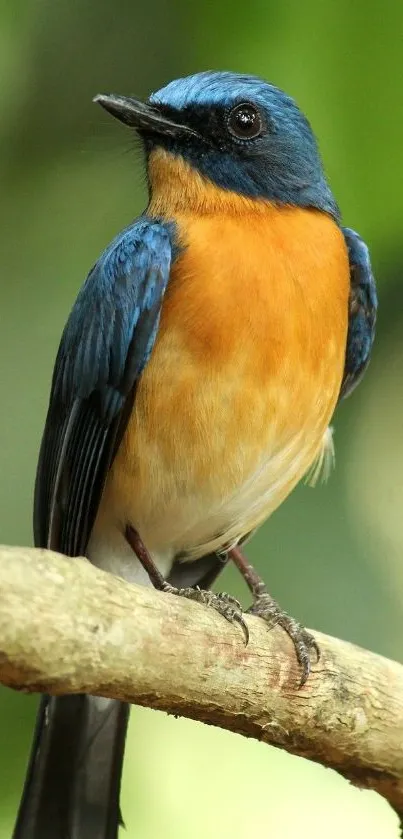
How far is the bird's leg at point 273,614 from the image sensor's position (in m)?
3.13

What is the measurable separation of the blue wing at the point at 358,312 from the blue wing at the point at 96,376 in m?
0.57

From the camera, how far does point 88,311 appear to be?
3596 mm

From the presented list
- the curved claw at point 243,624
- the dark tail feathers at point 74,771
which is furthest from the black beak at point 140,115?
the dark tail feathers at point 74,771

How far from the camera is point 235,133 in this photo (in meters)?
3.66

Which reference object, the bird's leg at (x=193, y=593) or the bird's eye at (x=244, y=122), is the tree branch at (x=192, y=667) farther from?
the bird's eye at (x=244, y=122)

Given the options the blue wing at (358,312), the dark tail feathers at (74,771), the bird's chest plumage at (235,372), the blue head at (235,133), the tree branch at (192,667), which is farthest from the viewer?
the blue wing at (358,312)

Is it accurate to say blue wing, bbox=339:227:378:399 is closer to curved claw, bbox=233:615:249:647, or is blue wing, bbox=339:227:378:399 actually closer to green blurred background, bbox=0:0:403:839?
green blurred background, bbox=0:0:403:839

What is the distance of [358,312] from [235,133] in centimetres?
61

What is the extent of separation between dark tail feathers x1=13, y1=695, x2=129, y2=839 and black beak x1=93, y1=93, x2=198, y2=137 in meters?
1.51

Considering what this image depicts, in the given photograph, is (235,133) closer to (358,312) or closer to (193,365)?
(358,312)

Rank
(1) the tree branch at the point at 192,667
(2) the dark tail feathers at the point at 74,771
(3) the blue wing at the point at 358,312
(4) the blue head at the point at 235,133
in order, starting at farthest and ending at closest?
(3) the blue wing at the point at 358,312
(4) the blue head at the point at 235,133
(2) the dark tail feathers at the point at 74,771
(1) the tree branch at the point at 192,667

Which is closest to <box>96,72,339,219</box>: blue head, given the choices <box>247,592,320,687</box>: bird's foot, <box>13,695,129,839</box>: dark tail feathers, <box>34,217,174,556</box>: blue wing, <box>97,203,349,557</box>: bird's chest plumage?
<box>97,203,349,557</box>: bird's chest plumage

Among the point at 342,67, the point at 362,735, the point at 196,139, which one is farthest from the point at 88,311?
the point at 362,735

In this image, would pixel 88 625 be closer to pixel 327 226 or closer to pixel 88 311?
pixel 88 311
